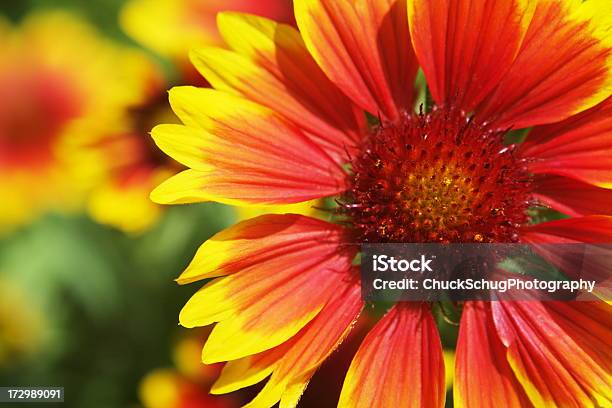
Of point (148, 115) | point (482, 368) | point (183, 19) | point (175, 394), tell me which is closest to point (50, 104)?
point (148, 115)

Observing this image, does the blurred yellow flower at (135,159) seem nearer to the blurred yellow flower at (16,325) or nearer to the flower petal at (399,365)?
the blurred yellow flower at (16,325)

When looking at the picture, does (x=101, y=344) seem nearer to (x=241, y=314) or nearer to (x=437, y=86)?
(x=241, y=314)

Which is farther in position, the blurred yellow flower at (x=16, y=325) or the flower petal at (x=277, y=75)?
the blurred yellow flower at (x=16, y=325)

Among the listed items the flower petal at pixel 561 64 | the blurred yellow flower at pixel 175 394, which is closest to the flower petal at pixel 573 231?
the flower petal at pixel 561 64

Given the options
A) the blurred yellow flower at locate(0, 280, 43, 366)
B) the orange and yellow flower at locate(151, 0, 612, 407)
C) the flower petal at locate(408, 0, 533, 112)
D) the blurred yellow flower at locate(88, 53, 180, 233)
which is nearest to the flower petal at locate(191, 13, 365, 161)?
the orange and yellow flower at locate(151, 0, 612, 407)

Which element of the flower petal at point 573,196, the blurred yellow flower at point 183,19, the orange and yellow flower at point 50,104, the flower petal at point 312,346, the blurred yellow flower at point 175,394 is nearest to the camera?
the flower petal at point 312,346

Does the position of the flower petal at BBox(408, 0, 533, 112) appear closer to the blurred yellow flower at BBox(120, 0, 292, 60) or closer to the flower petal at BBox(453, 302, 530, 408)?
the flower petal at BBox(453, 302, 530, 408)

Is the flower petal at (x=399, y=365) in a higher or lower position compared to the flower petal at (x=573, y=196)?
lower

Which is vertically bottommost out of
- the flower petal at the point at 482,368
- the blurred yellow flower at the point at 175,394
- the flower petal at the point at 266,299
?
the blurred yellow flower at the point at 175,394
